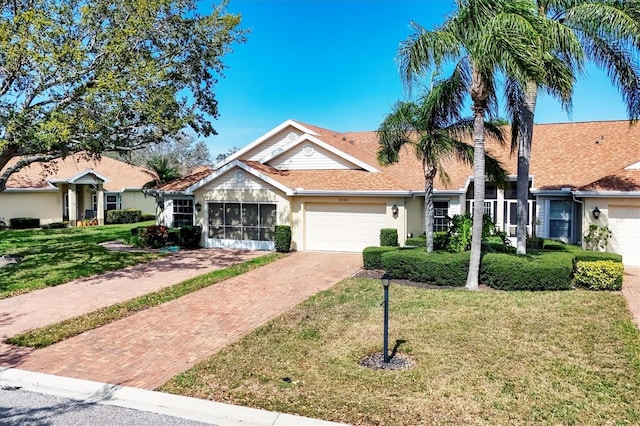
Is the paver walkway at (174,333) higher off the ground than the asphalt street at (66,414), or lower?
higher

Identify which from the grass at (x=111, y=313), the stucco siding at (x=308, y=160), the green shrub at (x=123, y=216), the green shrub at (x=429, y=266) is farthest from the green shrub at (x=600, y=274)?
the green shrub at (x=123, y=216)

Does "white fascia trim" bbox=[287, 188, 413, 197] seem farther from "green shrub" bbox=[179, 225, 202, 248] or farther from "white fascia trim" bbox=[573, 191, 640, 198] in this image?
"white fascia trim" bbox=[573, 191, 640, 198]

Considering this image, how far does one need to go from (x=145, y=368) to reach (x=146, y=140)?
11.3 meters

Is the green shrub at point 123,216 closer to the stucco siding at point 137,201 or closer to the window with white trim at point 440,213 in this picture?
the stucco siding at point 137,201

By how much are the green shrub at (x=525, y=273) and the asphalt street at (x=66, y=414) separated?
376 inches

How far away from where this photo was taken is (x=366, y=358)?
301 inches

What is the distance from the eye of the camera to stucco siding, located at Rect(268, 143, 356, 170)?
22109 millimetres

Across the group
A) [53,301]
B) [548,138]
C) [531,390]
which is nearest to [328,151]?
[548,138]

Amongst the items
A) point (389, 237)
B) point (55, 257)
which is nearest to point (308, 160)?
point (389, 237)

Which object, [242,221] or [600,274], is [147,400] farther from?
[242,221]

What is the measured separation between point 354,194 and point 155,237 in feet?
31.2

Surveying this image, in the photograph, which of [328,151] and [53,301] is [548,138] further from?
[53,301]

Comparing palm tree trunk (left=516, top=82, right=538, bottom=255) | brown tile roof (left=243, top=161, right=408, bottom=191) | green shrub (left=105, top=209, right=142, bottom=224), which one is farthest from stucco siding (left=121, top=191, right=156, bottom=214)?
palm tree trunk (left=516, top=82, right=538, bottom=255)

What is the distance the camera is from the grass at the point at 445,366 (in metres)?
5.81
